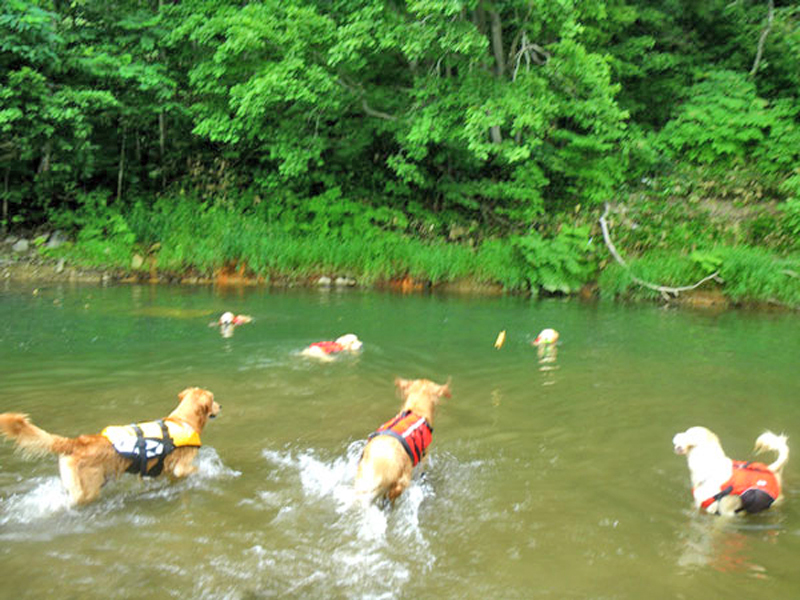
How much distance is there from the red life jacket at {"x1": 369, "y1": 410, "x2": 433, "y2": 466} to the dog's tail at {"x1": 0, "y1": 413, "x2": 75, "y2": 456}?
199cm

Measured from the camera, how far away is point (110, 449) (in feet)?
13.3

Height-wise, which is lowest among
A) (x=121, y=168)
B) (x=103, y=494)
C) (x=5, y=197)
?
(x=103, y=494)

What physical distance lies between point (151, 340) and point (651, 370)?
6746mm

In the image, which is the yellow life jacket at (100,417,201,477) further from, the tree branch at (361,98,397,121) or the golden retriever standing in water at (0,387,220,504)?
the tree branch at (361,98,397,121)

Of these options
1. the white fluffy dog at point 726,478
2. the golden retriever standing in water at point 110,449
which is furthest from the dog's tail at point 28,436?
the white fluffy dog at point 726,478

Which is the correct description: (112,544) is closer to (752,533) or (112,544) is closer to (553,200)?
(752,533)

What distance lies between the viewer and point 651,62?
1739cm

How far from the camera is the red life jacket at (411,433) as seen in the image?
4.18 m

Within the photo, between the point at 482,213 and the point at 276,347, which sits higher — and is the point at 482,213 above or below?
above

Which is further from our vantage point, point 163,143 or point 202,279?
point 163,143

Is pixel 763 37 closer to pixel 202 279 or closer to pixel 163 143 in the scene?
pixel 202 279

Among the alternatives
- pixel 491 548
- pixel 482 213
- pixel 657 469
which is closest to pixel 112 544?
pixel 491 548

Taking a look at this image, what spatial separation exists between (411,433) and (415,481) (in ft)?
1.92

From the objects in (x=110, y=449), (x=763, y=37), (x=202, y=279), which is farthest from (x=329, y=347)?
(x=763, y=37)
